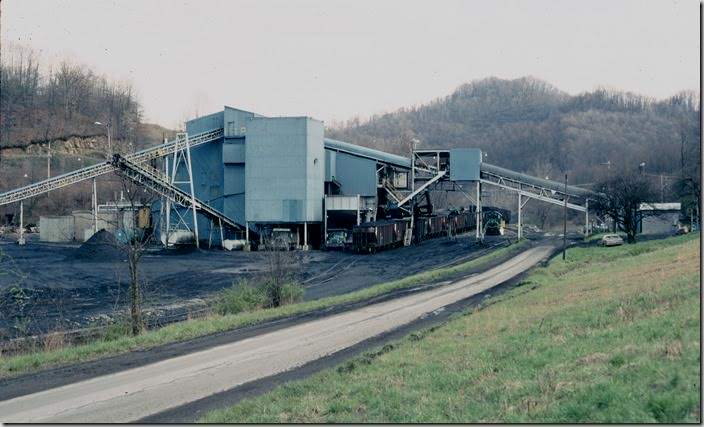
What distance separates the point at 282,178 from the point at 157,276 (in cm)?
2222

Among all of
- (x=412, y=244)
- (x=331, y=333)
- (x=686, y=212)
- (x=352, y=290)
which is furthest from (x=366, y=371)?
(x=686, y=212)

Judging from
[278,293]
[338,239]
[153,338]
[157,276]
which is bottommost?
[157,276]

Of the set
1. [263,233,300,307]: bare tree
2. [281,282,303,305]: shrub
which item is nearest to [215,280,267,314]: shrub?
[263,233,300,307]: bare tree

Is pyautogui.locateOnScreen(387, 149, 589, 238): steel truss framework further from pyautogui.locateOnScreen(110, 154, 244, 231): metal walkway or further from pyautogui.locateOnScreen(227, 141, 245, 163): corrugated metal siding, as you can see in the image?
pyautogui.locateOnScreen(110, 154, 244, 231): metal walkway

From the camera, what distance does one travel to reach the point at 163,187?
200ft

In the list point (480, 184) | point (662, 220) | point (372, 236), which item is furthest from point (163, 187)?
point (662, 220)

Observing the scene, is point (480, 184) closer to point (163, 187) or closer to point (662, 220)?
point (662, 220)

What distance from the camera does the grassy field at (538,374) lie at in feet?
26.5

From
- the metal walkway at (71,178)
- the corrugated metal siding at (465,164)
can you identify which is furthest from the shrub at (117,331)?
the corrugated metal siding at (465,164)

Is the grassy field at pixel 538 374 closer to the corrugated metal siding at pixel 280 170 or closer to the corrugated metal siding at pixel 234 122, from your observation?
the corrugated metal siding at pixel 280 170

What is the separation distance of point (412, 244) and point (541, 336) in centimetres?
5204

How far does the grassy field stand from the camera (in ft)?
26.5

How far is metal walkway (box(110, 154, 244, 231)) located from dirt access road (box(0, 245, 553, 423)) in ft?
121

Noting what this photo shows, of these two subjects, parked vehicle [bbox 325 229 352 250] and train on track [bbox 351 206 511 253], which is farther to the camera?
parked vehicle [bbox 325 229 352 250]
